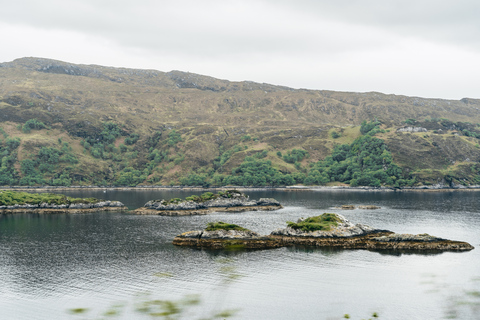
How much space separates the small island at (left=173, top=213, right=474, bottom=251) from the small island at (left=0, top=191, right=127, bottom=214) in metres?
78.5

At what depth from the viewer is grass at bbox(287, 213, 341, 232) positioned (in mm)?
107875

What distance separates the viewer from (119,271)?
7944 cm

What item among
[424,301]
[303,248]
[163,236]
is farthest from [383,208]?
[424,301]

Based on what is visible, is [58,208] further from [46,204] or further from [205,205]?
[205,205]

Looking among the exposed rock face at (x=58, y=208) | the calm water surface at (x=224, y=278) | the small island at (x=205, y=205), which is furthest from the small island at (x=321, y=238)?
the exposed rock face at (x=58, y=208)

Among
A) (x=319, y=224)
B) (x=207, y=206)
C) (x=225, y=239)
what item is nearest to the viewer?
(x=225, y=239)

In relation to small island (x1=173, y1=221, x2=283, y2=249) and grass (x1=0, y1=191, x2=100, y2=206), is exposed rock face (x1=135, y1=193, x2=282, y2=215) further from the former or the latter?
small island (x1=173, y1=221, x2=283, y2=249)

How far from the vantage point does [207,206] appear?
17525 centimetres

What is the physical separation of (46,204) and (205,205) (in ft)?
203

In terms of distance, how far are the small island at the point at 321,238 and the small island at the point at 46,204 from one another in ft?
258

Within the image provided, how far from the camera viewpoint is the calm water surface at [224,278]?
61719 millimetres

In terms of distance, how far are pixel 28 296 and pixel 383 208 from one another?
14321cm

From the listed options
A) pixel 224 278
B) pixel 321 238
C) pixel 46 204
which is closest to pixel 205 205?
pixel 46 204

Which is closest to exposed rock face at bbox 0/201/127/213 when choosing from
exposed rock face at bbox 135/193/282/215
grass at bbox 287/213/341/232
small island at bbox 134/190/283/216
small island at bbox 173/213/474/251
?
exposed rock face at bbox 135/193/282/215
